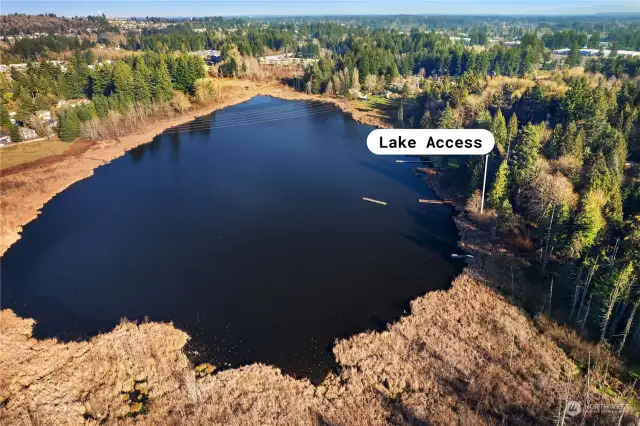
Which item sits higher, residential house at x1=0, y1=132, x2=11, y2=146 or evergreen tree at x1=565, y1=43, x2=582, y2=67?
residential house at x1=0, y1=132, x2=11, y2=146

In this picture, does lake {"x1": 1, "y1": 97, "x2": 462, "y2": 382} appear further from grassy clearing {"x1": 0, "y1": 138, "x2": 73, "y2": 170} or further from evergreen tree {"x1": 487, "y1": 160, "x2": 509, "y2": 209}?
grassy clearing {"x1": 0, "y1": 138, "x2": 73, "y2": 170}

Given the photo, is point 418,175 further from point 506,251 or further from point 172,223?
point 172,223

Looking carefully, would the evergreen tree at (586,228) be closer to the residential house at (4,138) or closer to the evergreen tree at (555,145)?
the evergreen tree at (555,145)

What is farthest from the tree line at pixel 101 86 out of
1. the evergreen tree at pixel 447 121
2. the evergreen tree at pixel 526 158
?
the evergreen tree at pixel 526 158

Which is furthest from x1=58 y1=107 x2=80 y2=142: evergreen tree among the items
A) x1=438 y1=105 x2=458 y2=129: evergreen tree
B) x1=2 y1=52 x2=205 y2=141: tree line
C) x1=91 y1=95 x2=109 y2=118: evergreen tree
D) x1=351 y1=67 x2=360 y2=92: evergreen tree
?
x1=351 y1=67 x2=360 y2=92: evergreen tree

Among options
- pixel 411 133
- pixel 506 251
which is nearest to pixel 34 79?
pixel 411 133

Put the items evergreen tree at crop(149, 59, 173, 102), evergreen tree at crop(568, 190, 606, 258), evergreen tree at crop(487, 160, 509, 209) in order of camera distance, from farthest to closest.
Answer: evergreen tree at crop(149, 59, 173, 102) < evergreen tree at crop(487, 160, 509, 209) < evergreen tree at crop(568, 190, 606, 258)
